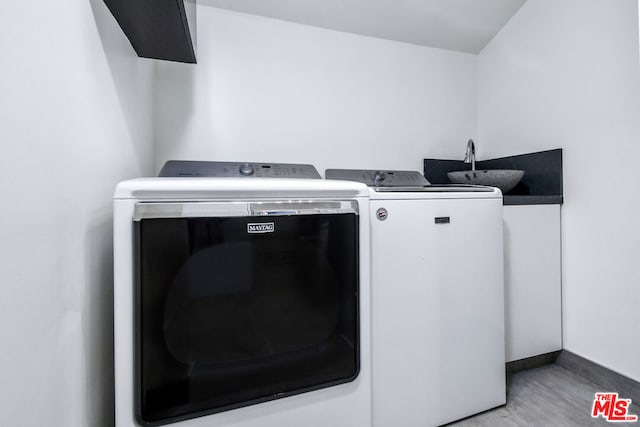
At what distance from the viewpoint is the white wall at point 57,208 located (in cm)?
49

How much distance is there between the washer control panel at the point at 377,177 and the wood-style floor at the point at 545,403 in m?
1.14

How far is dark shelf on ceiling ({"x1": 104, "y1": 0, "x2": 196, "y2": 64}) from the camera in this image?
0.89 metres

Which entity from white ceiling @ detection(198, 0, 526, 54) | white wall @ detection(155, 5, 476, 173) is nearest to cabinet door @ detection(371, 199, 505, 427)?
white wall @ detection(155, 5, 476, 173)

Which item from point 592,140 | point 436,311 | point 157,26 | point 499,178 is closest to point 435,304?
point 436,311

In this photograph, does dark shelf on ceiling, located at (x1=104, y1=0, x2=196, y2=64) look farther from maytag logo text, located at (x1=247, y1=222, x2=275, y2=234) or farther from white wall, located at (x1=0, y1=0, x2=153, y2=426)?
maytag logo text, located at (x1=247, y1=222, x2=275, y2=234)

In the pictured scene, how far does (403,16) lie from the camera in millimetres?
1814

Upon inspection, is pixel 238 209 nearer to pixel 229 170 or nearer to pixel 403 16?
pixel 229 170

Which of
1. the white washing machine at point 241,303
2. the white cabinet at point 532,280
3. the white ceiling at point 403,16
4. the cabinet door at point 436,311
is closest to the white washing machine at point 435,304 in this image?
the cabinet door at point 436,311

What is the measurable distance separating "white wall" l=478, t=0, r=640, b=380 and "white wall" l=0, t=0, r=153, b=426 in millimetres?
2102

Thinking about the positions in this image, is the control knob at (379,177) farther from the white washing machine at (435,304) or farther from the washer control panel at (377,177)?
the white washing machine at (435,304)

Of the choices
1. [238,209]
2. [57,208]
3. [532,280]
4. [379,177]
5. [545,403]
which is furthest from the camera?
[379,177]

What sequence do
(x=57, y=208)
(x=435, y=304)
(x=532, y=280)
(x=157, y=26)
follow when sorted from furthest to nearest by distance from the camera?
→ 1. (x=532, y=280)
2. (x=435, y=304)
3. (x=157, y=26)
4. (x=57, y=208)

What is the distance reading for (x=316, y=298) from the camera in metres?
0.96

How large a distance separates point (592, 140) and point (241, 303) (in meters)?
1.85
